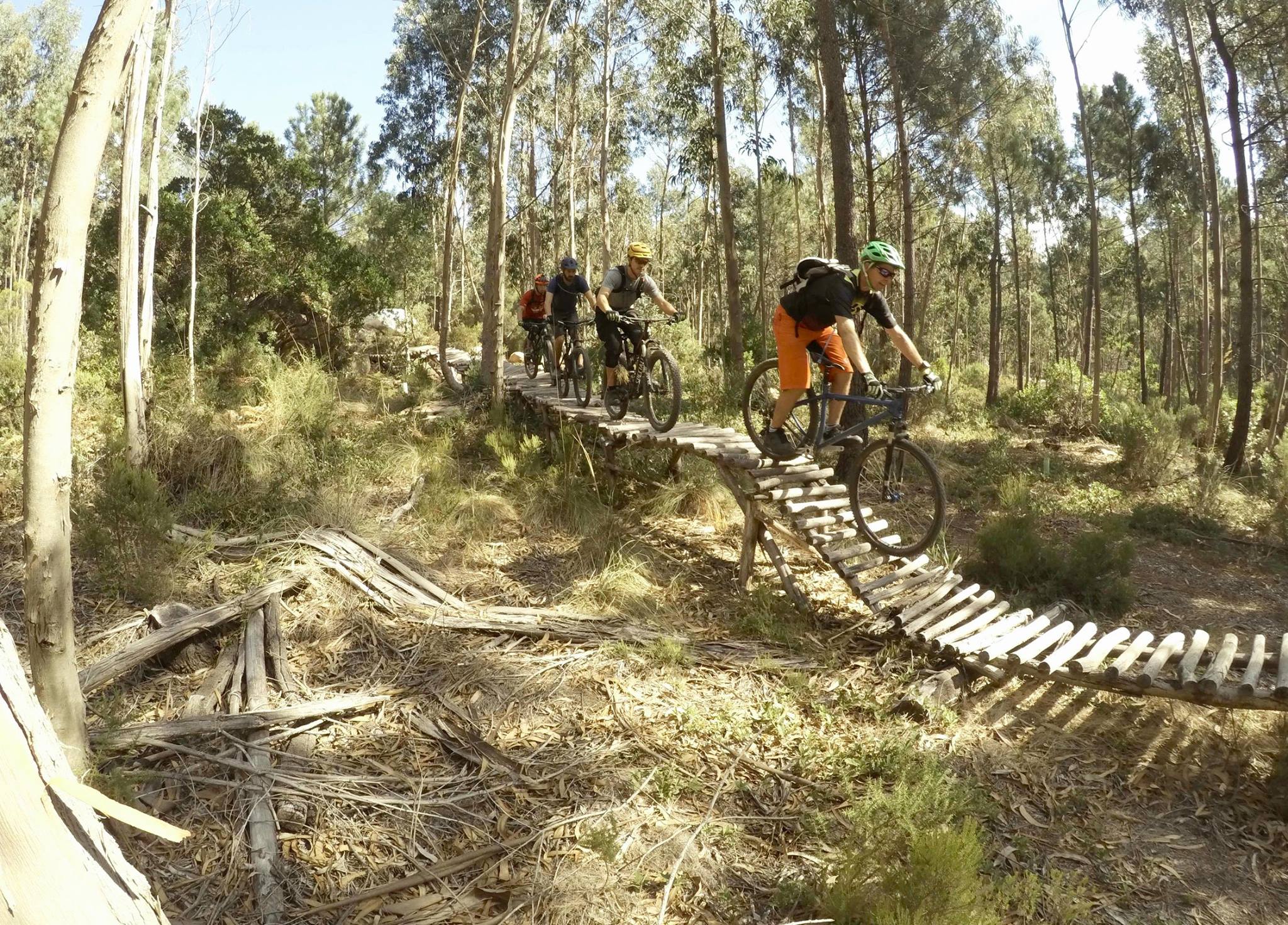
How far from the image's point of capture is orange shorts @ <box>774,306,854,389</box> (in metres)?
6.23

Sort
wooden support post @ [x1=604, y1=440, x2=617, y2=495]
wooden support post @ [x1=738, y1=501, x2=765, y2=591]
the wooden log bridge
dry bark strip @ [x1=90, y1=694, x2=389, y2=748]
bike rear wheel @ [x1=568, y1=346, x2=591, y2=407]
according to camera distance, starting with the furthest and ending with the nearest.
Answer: bike rear wheel @ [x1=568, y1=346, x2=591, y2=407] < wooden support post @ [x1=604, y1=440, x2=617, y2=495] < wooden support post @ [x1=738, y1=501, x2=765, y2=591] < the wooden log bridge < dry bark strip @ [x1=90, y1=694, x2=389, y2=748]

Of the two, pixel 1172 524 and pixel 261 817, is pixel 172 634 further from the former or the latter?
pixel 1172 524

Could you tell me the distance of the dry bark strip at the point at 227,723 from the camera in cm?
420

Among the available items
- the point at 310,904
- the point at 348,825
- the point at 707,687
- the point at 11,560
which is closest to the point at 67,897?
the point at 310,904

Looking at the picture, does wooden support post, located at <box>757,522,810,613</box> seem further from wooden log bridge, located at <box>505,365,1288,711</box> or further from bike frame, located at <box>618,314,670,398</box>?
bike frame, located at <box>618,314,670,398</box>

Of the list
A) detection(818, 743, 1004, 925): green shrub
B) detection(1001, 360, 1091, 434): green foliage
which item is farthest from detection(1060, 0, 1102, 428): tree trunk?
detection(818, 743, 1004, 925): green shrub

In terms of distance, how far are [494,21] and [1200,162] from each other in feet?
64.2

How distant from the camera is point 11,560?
6.36 meters

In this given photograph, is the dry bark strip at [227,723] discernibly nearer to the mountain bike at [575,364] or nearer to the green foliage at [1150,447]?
the mountain bike at [575,364]

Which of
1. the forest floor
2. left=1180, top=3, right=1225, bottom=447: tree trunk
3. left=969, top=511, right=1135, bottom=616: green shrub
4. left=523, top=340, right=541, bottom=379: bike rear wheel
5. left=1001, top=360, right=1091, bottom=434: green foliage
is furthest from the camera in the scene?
left=1001, top=360, right=1091, bottom=434: green foliage

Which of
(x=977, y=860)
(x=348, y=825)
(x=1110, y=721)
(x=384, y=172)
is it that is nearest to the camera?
(x=977, y=860)

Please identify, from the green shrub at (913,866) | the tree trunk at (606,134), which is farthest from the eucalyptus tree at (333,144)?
the green shrub at (913,866)

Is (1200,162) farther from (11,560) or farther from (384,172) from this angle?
(11,560)

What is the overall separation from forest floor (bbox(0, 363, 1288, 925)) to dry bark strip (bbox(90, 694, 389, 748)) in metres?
0.07
